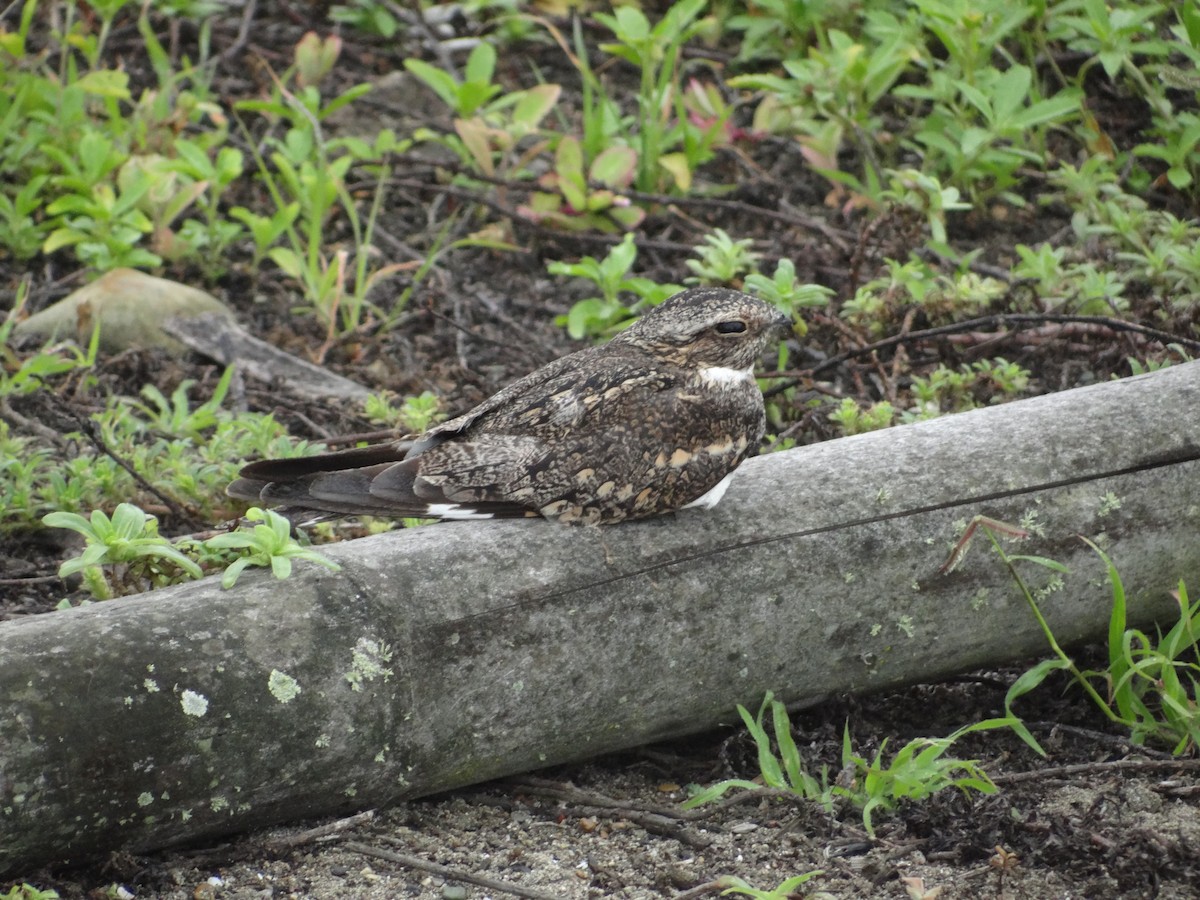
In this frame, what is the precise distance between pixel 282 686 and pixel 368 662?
154 millimetres

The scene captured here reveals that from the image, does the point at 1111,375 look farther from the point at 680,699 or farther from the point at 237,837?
the point at 237,837

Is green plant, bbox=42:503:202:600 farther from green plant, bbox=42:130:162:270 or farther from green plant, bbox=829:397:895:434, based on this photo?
green plant, bbox=42:130:162:270

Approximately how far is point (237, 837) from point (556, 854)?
1.89ft

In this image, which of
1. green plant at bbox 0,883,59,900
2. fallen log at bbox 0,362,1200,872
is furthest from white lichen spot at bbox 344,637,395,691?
green plant at bbox 0,883,59,900

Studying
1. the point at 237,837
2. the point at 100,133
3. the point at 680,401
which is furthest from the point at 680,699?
the point at 100,133

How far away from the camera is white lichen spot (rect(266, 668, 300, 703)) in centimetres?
238

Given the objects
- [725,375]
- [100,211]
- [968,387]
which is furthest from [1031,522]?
[100,211]

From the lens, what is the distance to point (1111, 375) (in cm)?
414

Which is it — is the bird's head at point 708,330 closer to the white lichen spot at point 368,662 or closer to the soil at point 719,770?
the soil at point 719,770

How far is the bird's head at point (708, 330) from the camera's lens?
317 centimetres

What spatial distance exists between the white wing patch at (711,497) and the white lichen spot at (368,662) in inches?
28.8

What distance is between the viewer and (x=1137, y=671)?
9.30 feet

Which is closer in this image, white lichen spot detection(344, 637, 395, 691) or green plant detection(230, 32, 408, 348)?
white lichen spot detection(344, 637, 395, 691)

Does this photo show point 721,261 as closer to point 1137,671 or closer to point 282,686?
point 1137,671
